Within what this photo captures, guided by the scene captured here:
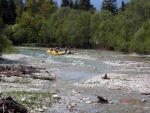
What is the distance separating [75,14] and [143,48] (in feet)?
157

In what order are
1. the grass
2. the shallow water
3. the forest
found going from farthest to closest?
the forest
the shallow water
the grass

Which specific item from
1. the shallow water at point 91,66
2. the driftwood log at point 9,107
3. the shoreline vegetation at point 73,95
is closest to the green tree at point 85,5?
the shallow water at point 91,66

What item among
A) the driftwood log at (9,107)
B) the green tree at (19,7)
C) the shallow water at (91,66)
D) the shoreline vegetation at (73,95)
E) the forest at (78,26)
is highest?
the green tree at (19,7)

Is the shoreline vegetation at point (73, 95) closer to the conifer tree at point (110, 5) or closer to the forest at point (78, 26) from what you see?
the forest at point (78, 26)

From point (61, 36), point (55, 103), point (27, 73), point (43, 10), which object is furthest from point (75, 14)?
point (55, 103)

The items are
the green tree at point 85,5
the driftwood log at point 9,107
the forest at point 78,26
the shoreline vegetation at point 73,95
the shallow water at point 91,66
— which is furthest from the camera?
the green tree at point 85,5

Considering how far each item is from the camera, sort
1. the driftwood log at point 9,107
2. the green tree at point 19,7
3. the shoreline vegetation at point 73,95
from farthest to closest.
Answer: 1. the green tree at point 19,7
2. the shoreline vegetation at point 73,95
3. the driftwood log at point 9,107

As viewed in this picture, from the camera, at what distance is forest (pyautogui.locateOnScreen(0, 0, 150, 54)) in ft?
290

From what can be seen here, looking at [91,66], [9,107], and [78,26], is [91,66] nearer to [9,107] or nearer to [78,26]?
[9,107]

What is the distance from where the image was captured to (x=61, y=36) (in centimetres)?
11506

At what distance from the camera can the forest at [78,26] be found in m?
88.3

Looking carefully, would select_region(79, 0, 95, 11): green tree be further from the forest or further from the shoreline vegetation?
the shoreline vegetation

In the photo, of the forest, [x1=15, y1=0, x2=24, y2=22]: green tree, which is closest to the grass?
the forest

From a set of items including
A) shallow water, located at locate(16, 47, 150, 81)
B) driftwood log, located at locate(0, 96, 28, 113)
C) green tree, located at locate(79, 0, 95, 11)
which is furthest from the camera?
green tree, located at locate(79, 0, 95, 11)
